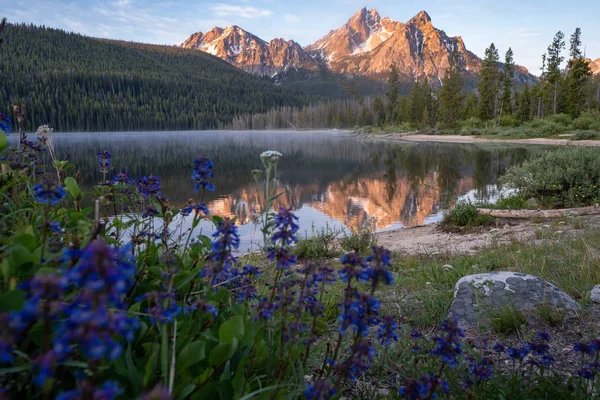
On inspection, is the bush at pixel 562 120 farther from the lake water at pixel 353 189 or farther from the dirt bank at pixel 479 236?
the dirt bank at pixel 479 236

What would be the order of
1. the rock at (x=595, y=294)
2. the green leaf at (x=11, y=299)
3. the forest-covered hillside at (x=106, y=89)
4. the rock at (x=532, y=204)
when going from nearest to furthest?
the green leaf at (x=11, y=299)
the rock at (x=595, y=294)
the rock at (x=532, y=204)
the forest-covered hillside at (x=106, y=89)

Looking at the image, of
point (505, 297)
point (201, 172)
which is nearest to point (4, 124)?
point (201, 172)

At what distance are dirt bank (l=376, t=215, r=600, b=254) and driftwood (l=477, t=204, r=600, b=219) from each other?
0.35m

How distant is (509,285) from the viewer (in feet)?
13.9

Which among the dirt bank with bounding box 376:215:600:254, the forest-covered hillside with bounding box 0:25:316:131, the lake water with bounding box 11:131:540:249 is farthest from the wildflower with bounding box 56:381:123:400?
the forest-covered hillside with bounding box 0:25:316:131

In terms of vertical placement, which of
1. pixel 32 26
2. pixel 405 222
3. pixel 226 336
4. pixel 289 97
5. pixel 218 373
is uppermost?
pixel 32 26

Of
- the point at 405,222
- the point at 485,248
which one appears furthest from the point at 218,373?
the point at 405,222

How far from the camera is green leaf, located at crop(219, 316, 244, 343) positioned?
5.35 feet

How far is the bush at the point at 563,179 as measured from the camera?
1174cm

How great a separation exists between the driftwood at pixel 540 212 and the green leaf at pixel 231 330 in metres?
10.7

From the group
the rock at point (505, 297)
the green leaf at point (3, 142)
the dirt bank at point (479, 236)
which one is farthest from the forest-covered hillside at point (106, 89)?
the rock at point (505, 297)

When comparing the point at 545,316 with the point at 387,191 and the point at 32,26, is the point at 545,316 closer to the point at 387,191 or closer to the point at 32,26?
the point at 387,191

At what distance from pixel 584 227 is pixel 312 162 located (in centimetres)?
2890

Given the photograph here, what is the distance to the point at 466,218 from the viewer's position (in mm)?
11266
